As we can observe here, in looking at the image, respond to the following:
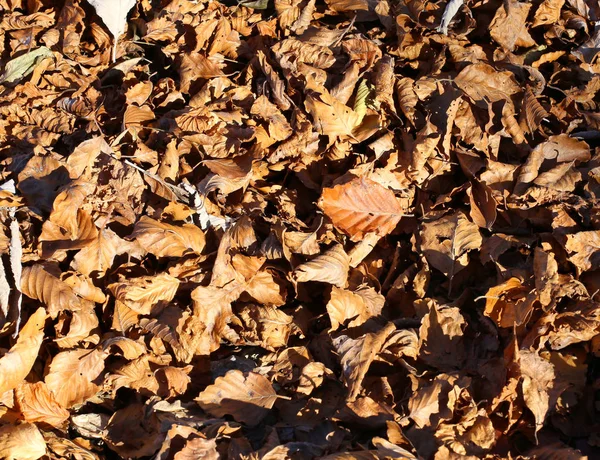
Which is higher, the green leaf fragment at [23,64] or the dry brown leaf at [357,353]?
the green leaf fragment at [23,64]

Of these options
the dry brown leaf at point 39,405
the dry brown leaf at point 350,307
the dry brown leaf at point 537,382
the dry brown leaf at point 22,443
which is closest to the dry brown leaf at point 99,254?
the dry brown leaf at point 39,405

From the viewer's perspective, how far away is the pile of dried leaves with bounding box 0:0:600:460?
6.22 ft

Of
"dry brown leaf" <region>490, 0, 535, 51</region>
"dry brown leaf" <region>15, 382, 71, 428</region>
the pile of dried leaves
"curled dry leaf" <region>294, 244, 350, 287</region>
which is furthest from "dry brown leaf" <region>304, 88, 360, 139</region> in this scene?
"dry brown leaf" <region>15, 382, 71, 428</region>

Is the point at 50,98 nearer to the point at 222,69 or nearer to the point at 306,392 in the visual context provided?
the point at 222,69

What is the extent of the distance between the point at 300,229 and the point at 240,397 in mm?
614

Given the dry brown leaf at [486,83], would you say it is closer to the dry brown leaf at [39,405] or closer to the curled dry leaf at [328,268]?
the curled dry leaf at [328,268]

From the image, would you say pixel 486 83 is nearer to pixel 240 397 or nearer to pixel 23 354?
pixel 240 397

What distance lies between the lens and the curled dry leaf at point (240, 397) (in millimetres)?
1900

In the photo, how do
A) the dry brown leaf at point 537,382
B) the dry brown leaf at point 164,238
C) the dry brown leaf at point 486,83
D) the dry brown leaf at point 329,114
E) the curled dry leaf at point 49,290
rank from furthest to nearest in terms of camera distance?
Result: the dry brown leaf at point 486,83 → the dry brown leaf at point 329,114 → the dry brown leaf at point 164,238 → the curled dry leaf at point 49,290 → the dry brown leaf at point 537,382

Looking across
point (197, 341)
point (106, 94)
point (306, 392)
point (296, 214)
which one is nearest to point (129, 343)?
point (197, 341)

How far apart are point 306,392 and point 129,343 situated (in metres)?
0.57

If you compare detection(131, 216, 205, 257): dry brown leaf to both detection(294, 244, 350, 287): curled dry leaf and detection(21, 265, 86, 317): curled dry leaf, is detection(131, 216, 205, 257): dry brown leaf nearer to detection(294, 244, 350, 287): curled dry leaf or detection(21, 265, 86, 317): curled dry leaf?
detection(21, 265, 86, 317): curled dry leaf

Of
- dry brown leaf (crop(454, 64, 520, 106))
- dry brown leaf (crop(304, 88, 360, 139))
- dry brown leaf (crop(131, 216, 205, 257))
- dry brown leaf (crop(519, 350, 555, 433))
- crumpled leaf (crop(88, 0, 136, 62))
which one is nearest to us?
dry brown leaf (crop(519, 350, 555, 433))

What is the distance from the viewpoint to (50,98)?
2502 mm
